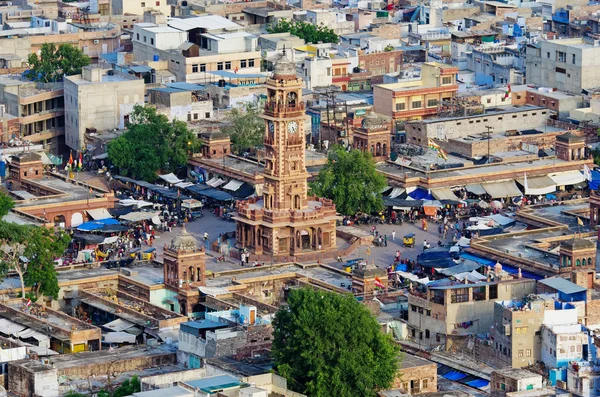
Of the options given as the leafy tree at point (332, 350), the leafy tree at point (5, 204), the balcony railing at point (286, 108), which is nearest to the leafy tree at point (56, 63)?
the leafy tree at point (5, 204)

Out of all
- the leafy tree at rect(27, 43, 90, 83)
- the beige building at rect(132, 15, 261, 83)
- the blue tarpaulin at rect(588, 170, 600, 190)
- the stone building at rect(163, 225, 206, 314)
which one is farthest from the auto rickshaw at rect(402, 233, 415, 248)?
the leafy tree at rect(27, 43, 90, 83)

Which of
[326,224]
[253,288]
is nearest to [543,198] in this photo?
[326,224]

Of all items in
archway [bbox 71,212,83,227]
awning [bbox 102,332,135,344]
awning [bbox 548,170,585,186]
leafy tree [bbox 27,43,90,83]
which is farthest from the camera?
leafy tree [bbox 27,43,90,83]

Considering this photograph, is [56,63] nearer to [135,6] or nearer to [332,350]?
[135,6]

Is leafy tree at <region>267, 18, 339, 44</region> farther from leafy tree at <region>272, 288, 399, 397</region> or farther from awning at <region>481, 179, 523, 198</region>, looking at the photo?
leafy tree at <region>272, 288, 399, 397</region>

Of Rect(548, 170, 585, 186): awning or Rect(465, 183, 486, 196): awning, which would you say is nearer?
Rect(465, 183, 486, 196): awning

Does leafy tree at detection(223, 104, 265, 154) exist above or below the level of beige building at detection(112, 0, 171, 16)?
below

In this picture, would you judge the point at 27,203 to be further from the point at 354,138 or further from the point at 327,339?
the point at 327,339

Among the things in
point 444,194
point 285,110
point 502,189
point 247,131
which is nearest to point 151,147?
point 247,131
